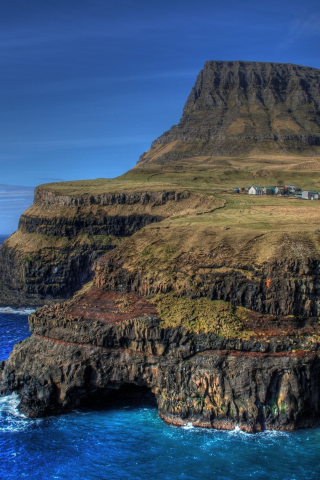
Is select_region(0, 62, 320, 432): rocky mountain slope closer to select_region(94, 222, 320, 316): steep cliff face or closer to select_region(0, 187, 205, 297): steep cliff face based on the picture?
select_region(94, 222, 320, 316): steep cliff face

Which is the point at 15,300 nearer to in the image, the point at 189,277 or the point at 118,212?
the point at 118,212

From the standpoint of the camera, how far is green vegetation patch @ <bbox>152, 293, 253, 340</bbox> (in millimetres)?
49094

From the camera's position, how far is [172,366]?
49.3 metres

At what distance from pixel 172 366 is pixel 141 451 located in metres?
9.00

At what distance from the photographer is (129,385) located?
57938 mm

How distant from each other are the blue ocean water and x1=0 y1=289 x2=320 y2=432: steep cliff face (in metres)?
1.78

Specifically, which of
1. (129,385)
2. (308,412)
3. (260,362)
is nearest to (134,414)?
(129,385)

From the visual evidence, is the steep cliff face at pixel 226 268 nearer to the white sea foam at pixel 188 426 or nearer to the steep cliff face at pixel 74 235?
the white sea foam at pixel 188 426

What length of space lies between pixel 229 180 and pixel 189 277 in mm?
94823

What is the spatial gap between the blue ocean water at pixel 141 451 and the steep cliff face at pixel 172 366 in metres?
1.78

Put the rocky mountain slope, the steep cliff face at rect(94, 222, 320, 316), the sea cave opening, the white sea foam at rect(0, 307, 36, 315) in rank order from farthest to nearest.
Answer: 1. the white sea foam at rect(0, 307, 36, 315)
2. the sea cave opening
3. the steep cliff face at rect(94, 222, 320, 316)
4. the rocky mountain slope

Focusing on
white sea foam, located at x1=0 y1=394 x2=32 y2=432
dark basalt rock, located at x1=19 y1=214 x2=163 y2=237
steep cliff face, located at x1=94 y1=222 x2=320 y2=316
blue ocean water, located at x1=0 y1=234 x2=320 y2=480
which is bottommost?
blue ocean water, located at x1=0 y1=234 x2=320 y2=480

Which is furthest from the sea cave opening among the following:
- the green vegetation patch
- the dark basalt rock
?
the dark basalt rock

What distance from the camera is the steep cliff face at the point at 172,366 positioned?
46.7 meters
